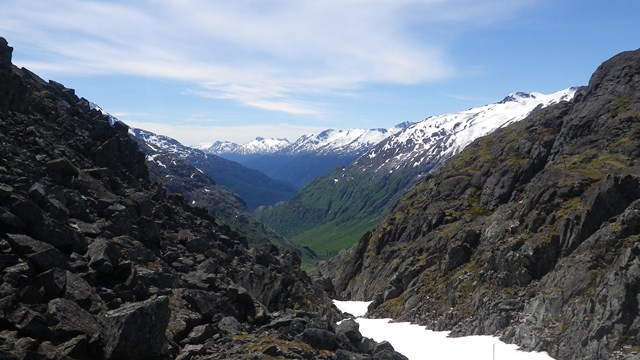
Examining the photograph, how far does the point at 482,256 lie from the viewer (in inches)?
3642

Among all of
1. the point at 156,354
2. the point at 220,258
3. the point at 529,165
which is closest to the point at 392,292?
the point at 529,165

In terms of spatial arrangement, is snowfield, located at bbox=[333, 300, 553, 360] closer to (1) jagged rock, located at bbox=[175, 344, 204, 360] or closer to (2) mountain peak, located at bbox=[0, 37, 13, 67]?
(1) jagged rock, located at bbox=[175, 344, 204, 360]

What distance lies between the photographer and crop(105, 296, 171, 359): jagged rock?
23969mm

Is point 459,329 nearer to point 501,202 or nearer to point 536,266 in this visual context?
point 536,266

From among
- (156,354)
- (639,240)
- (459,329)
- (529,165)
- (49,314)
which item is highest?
(529,165)

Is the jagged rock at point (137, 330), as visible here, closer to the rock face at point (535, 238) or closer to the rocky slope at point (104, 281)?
the rocky slope at point (104, 281)

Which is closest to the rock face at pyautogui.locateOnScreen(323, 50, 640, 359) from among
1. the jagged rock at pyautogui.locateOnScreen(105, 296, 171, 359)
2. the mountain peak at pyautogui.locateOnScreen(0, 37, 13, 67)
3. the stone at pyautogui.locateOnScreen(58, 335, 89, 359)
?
the jagged rock at pyautogui.locateOnScreen(105, 296, 171, 359)

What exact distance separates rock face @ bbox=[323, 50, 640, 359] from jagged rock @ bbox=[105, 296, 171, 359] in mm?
46432

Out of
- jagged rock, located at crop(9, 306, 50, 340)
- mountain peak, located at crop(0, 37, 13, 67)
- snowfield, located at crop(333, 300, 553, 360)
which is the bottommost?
snowfield, located at crop(333, 300, 553, 360)

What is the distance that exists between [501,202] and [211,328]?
93.7 meters

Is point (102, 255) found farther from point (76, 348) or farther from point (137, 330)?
point (76, 348)

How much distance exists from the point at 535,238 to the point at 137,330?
72.2m

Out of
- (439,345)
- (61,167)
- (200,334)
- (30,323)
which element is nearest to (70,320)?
(30,323)

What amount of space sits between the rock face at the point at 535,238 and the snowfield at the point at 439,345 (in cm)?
209
